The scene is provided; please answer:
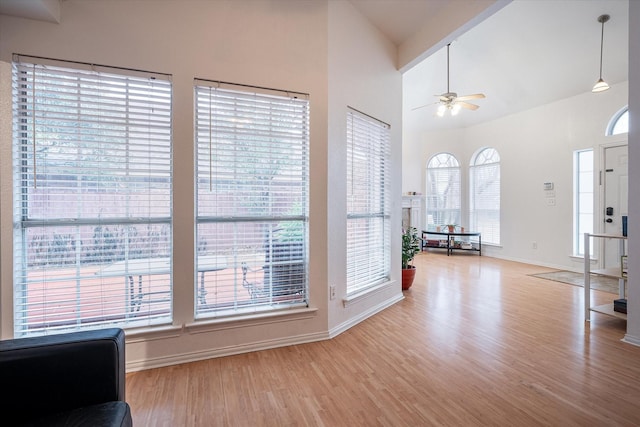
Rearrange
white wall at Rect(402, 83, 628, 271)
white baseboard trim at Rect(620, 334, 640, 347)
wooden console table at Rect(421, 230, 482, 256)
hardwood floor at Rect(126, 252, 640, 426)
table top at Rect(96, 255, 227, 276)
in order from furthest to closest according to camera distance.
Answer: wooden console table at Rect(421, 230, 482, 256) → white wall at Rect(402, 83, 628, 271) → white baseboard trim at Rect(620, 334, 640, 347) → table top at Rect(96, 255, 227, 276) → hardwood floor at Rect(126, 252, 640, 426)

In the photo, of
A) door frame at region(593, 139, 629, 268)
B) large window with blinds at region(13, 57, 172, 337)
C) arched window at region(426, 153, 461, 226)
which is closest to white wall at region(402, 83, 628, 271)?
door frame at region(593, 139, 629, 268)

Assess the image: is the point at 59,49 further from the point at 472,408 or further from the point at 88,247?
the point at 472,408

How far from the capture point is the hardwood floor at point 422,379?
69.7 inches

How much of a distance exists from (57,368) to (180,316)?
43.8 inches

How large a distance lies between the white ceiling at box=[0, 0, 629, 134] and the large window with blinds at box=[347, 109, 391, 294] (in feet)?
3.57

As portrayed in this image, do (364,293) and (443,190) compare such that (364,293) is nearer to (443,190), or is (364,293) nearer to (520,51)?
(520,51)

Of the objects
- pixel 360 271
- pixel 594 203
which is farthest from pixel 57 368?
pixel 594 203

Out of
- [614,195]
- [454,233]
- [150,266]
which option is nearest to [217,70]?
[150,266]

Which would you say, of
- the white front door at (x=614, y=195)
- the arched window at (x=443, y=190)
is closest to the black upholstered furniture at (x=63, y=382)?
the white front door at (x=614, y=195)

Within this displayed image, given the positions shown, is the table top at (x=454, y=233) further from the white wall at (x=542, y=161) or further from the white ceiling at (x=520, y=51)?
the white ceiling at (x=520, y=51)

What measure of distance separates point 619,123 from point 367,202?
4.69 metres

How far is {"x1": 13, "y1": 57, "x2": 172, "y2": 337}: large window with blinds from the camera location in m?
2.06

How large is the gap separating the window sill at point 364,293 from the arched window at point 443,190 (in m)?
4.88

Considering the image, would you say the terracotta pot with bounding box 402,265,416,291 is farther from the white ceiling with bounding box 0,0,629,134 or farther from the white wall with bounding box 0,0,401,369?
the white ceiling with bounding box 0,0,629,134
